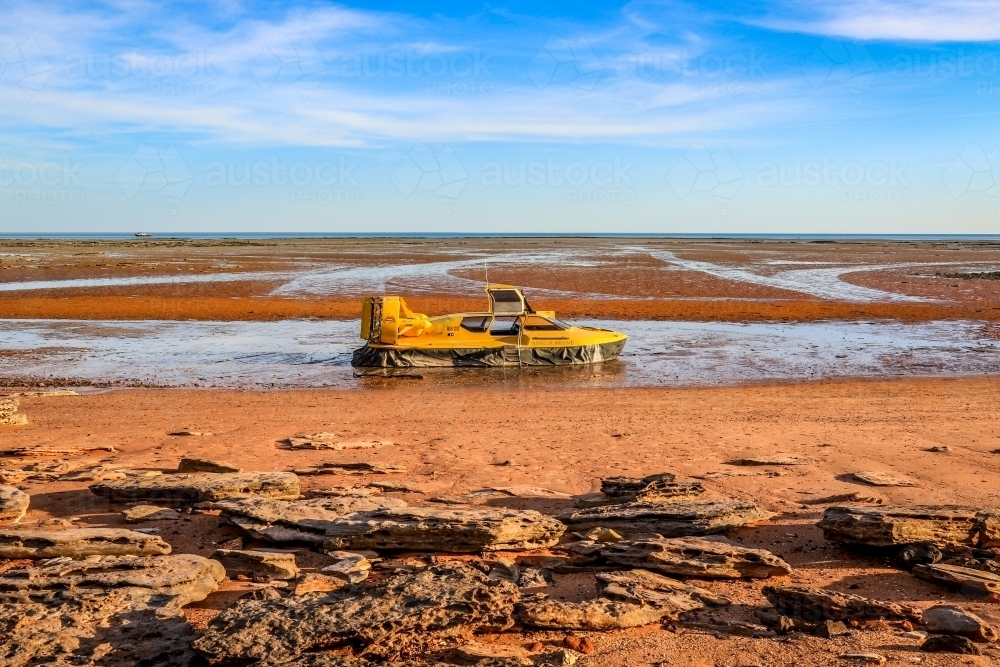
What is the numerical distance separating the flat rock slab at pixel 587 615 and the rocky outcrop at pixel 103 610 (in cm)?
212

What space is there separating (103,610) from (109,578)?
0.50 m

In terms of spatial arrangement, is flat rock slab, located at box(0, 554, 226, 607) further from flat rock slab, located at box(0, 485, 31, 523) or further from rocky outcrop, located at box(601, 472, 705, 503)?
rocky outcrop, located at box(601, 472, 705, 503)

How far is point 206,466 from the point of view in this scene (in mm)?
9125

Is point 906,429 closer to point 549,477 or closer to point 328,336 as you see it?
point 549,477

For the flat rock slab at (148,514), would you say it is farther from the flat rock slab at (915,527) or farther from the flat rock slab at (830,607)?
the flat rock slab at (915,527)

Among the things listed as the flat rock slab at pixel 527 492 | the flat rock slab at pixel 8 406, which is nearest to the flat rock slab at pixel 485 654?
the flat rock slab at pixel 527 492

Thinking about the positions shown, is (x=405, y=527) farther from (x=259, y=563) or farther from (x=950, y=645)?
(x=950, y=645)

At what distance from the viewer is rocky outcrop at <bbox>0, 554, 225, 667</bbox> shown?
192 inches

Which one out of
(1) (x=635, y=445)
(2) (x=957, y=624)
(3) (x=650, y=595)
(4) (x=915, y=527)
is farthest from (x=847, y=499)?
A: (3) (x=650, y=595)

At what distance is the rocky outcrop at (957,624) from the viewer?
17.4 feet

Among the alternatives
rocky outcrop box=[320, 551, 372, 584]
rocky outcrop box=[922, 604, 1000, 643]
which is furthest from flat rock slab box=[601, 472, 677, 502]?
rocky outcrop box=[922, 604, 1000, 643]

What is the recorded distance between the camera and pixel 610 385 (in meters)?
17.4

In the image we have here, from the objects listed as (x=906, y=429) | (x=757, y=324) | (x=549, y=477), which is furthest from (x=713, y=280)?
(x=549, y=477)

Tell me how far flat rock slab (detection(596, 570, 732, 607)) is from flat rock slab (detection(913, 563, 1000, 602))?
1691mm
